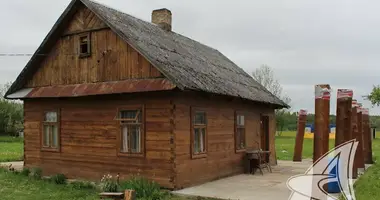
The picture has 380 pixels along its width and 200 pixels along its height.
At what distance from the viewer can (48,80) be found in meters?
15.3

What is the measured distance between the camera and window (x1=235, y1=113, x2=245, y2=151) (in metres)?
16.2

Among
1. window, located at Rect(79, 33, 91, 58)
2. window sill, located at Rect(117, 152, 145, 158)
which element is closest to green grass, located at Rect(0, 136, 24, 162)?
window, located at Rect(79, 33, 91, 58)

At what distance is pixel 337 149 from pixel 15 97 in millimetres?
10986

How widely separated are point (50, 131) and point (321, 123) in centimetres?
922

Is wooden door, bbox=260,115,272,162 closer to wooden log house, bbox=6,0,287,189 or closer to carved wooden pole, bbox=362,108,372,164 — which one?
wooden log house, bbox=6,0,287,189

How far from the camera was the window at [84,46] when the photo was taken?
14127 millimetres

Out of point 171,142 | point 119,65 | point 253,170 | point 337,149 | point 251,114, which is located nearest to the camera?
point 337,149

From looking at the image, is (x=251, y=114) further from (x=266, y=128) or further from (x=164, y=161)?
(x=164, y=161)

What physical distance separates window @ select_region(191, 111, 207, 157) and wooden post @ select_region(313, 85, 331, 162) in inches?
143

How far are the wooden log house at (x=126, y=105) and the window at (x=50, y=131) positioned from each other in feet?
0.11

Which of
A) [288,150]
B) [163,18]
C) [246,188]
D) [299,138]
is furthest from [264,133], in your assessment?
[288,150]

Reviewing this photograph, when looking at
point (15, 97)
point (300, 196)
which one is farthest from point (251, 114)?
point (15, 97)

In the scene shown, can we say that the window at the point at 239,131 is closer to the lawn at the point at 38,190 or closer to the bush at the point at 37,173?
the lawn at the point at 38,190

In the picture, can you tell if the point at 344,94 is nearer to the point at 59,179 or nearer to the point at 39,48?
the point at 59,179
